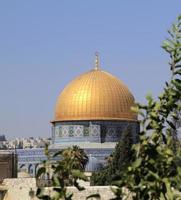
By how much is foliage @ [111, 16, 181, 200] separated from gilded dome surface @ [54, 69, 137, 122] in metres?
41.1

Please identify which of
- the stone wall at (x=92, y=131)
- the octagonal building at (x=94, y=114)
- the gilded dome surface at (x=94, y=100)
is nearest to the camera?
the octagonal building at (x=94, y=114)

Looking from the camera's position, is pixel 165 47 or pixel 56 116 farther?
pixel 56 116

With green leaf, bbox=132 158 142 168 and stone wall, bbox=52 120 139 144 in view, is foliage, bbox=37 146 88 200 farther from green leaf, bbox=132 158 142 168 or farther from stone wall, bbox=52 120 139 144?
stone wall, bbox=52 120 139 144

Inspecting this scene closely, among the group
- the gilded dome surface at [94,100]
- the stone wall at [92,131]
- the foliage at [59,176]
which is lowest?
the foliage at [59,176]

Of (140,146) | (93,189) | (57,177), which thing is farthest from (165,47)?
(93,189)

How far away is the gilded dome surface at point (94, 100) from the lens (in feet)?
149

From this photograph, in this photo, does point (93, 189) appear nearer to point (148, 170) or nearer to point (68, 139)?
point (148, 170)

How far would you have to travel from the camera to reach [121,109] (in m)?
45.7

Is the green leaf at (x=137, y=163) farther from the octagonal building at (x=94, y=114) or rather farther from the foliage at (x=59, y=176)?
the octagonal building at (x=94, y=114)

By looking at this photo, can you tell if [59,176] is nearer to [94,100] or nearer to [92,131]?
[92,131]

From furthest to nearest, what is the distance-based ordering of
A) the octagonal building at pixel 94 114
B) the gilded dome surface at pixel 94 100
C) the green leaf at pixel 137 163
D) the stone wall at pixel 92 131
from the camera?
the gilded dome surface at pixel 94 100
the stone wall at pixel 92 131
the octagonal building at pixel 94 114
the green leaf at pixel 137 163

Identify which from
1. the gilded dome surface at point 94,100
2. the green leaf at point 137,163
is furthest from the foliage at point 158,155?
the gilded dome surface at point 94,100

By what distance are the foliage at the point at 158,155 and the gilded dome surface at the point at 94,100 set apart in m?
41.1

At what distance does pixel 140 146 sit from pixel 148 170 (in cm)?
13
